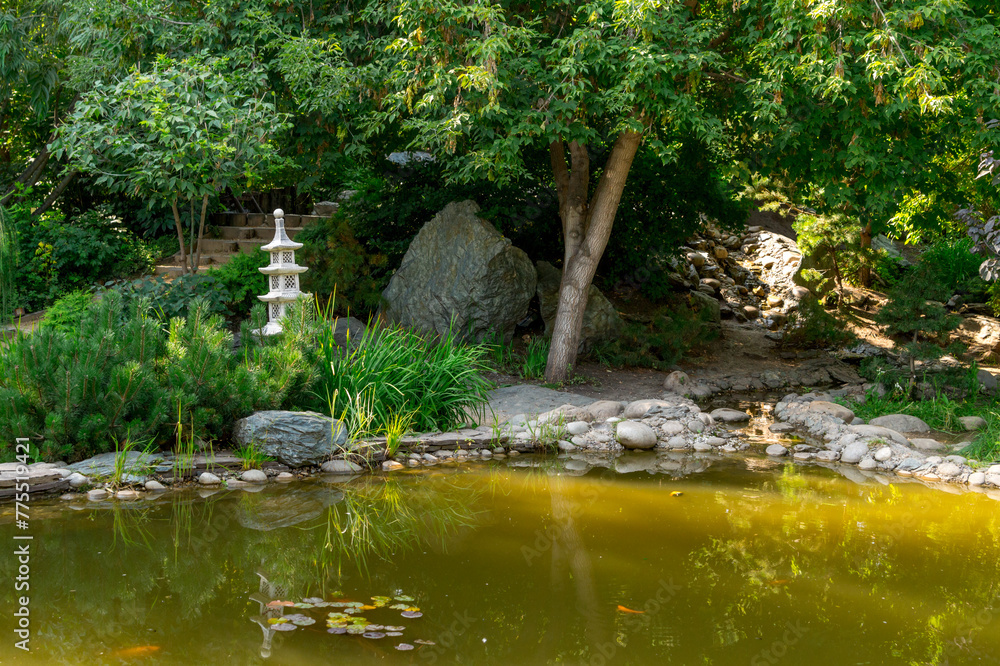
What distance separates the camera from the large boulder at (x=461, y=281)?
398 inches

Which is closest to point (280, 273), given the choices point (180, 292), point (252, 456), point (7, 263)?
point (180, 292)

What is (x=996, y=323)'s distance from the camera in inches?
523

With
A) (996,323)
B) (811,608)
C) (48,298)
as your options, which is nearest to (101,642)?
(811,608)

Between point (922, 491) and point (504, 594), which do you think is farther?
point (922, 491)

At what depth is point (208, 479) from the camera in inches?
237

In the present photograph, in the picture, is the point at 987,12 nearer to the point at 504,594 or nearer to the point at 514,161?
the point at 514,161

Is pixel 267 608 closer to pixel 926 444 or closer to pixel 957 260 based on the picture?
pixel 926 444

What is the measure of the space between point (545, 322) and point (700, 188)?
123 inches

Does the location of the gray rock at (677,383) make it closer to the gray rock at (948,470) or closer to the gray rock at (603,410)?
the gray rock at (603,410)

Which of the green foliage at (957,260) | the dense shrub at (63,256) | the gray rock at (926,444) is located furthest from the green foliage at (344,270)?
the green foliage at (957,260)

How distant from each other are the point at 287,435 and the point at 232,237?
8082mm

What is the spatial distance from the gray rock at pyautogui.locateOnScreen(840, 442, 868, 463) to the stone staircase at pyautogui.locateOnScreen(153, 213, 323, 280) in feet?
26.2

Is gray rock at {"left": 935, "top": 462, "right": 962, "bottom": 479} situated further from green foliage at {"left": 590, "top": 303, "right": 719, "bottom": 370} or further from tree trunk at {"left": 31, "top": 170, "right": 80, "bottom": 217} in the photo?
tree trunk at {"left": 31, "top": 170, "right": 80, "bottom": 217}

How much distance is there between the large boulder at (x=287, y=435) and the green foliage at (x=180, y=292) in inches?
126
